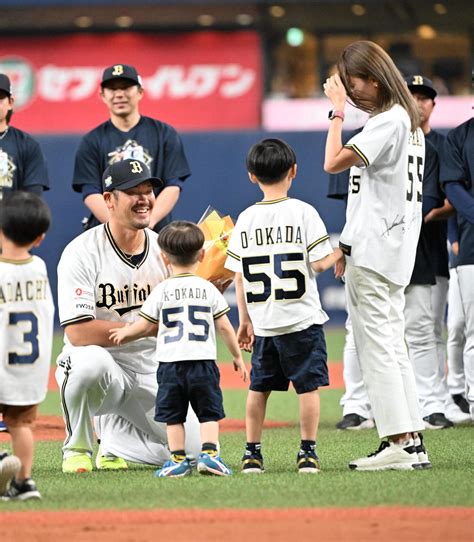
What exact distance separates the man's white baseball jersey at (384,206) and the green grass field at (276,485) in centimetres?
109

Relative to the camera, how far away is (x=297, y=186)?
53.8ft

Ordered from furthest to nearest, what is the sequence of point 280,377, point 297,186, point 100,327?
point 297,186 → point 100,327 → point 280,377

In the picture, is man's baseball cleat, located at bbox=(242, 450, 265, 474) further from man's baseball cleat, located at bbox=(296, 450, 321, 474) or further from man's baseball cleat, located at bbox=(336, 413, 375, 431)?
man's baseball cleat, located at bbox=(336, 413, 375, 431)

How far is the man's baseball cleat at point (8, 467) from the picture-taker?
501 centimetres

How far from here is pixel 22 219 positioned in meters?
5.10

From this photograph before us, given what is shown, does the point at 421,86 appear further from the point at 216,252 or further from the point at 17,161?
the point at 17,161

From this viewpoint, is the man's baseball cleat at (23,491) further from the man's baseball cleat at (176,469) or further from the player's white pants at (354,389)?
the player's white pants at (354,389)

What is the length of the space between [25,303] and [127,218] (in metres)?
1.43

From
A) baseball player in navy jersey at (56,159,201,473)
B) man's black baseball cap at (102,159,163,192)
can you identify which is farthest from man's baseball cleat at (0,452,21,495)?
man's black baseball cap at (102,159,163,192)

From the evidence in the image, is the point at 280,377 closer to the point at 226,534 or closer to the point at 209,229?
the point at 209,229

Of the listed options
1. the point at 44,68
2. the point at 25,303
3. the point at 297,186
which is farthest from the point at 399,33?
the point at 25,303

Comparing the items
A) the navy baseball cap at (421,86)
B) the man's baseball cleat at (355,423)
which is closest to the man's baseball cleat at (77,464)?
the man's baseball cleat at (355,423)

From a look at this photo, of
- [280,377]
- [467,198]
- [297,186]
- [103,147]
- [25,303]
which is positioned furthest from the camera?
[297,186]

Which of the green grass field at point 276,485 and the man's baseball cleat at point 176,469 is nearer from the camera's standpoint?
the green grass field at point 276,485
